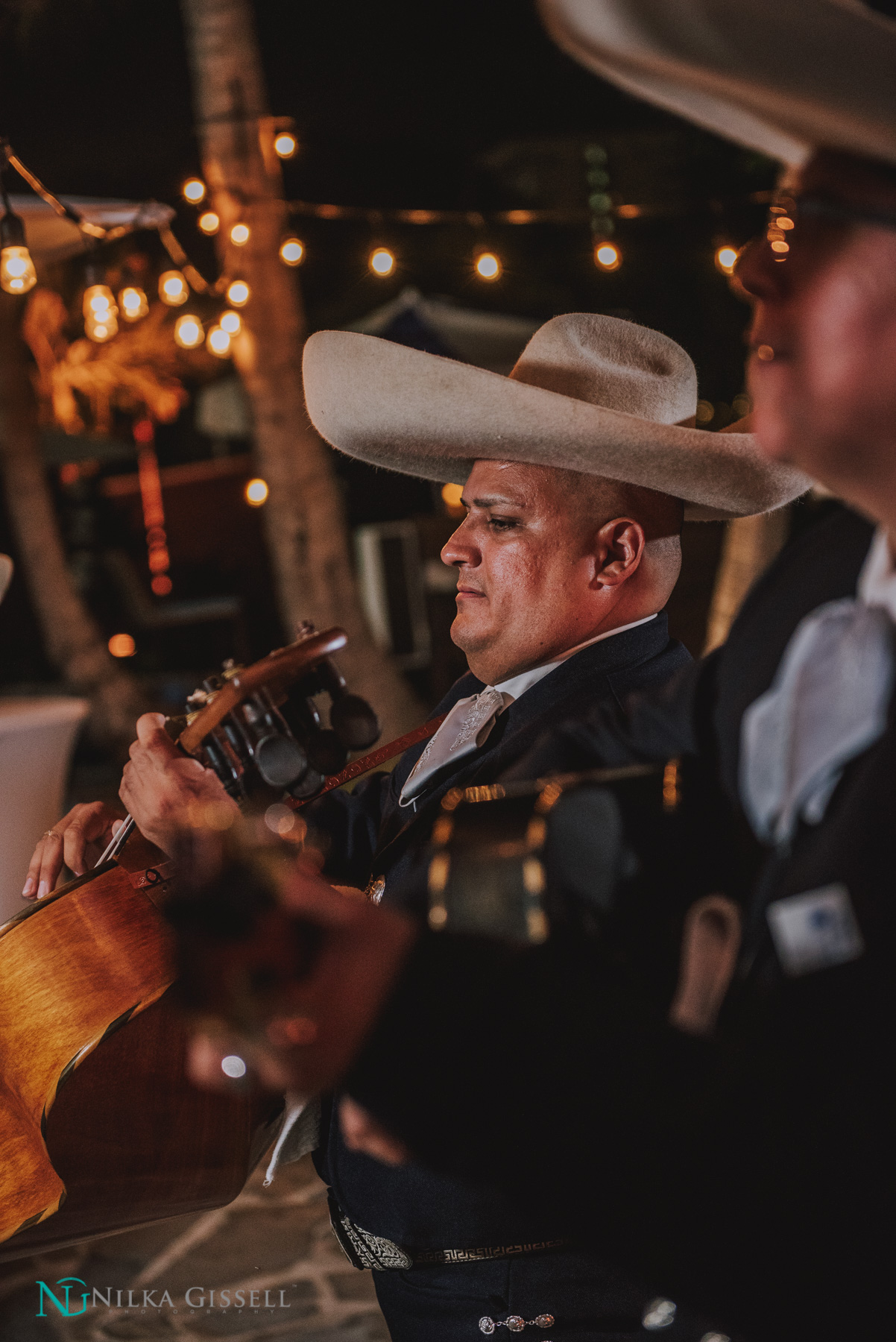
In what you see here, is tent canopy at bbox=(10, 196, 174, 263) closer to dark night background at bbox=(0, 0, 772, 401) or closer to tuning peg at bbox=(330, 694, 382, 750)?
dark night background at bbox=(0, 0, 772, 401)

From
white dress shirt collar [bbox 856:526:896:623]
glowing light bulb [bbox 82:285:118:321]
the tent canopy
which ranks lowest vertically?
white dress shirt collar [bbox 856:526:896:623]

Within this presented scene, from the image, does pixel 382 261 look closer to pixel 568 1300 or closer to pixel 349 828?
pixel 349 828

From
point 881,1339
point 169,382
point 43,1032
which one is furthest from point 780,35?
point 169,382

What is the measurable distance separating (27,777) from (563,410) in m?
3.15

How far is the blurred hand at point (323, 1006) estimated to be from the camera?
80cm

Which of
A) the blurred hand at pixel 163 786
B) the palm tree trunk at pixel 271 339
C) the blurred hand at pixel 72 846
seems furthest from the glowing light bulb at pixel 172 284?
the blurred hand at pixel 163 786

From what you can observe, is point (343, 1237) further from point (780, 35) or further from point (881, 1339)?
point (780, 35)

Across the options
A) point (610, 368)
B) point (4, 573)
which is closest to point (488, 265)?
point (4, 573)

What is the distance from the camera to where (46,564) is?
7.82 metres

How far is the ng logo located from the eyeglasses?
3571 mm

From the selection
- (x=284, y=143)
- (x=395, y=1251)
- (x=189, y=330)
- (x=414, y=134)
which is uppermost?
(x=414, y=134)

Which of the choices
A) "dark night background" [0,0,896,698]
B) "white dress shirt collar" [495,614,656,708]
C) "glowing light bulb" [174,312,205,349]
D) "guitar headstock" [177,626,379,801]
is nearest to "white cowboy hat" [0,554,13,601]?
"guitar headstock" [177,626,379,801]

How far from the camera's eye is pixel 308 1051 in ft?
2.66

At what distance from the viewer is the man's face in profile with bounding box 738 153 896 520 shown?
894 millimetres
